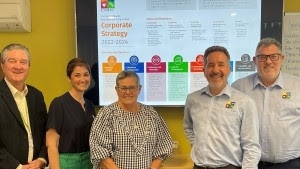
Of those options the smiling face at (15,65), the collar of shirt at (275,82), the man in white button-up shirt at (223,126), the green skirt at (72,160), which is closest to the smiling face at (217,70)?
the man in white button-up shirt at (223,126)

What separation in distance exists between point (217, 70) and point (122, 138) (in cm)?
76

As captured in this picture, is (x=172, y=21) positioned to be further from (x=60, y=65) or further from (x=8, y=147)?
(x=8, y=147)

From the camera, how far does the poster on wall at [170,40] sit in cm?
297

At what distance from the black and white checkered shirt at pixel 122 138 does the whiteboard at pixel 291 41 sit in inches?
61.3

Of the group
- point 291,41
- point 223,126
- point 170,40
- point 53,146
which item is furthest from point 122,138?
point 291,41

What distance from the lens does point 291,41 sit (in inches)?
118

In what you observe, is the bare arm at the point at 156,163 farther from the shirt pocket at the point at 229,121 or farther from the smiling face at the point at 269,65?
the smiling face at the point at 269,65

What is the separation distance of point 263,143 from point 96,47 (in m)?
1.73

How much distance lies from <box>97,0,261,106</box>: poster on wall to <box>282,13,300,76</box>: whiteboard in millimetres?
267

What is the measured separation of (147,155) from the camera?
87.4 inches

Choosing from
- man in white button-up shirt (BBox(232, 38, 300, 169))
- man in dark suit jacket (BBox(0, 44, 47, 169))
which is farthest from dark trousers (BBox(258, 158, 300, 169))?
man in dark suit jacket (BBox(0, 44, 47, 169))

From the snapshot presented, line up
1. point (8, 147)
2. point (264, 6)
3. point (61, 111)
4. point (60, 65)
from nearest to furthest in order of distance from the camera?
point (8, 147)
point (61, 111)
point (264, 6)
point (60, 65)

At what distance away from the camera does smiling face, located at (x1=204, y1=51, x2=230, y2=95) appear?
2.05 meters

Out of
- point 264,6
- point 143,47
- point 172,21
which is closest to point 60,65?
point 143,47
